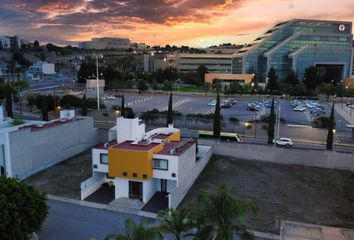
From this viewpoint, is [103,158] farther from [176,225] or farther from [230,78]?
[230,78]

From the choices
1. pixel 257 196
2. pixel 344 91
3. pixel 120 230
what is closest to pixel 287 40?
pixel 344 91

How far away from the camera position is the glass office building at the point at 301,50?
128250 mm

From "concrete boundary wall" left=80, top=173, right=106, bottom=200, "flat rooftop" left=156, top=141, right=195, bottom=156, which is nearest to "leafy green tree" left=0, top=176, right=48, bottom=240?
"concrete boundary wall" left=80, top=173, right=106, bottom=200

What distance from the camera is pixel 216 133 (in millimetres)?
44406

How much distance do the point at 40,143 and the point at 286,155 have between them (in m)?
26.4

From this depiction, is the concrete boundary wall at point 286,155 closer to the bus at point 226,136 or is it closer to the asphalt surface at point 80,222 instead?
the bus at point 226,136

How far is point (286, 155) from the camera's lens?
38.3 metres

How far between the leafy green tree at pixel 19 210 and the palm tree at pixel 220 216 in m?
9.70

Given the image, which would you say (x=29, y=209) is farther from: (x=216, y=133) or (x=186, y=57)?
(x=186, y=57)

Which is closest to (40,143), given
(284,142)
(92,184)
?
(92,184)

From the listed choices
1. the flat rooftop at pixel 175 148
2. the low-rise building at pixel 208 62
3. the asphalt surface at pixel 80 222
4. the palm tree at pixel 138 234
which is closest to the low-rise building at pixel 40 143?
the asphalt surface at pixel 80 222

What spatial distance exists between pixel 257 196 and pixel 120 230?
12512 millimetres

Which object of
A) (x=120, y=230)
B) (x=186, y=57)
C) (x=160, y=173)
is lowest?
(x=120, y=230)

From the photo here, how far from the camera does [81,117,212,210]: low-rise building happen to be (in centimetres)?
2812
